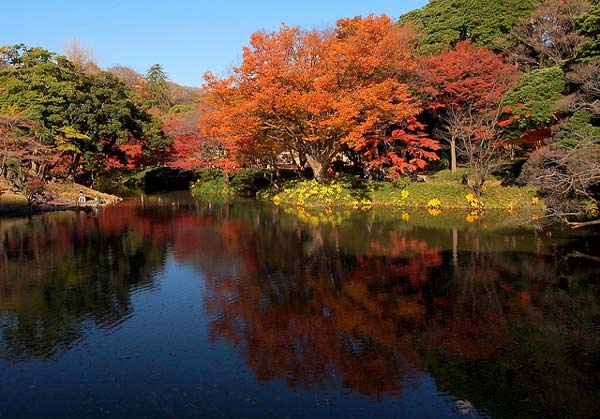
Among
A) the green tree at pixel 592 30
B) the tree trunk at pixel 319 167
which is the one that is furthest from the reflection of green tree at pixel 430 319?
the tree trunk at pixel 319 167

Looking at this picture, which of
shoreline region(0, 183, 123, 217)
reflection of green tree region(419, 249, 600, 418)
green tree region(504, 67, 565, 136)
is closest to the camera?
reflection of green tree region(419, 249, 600, 418)

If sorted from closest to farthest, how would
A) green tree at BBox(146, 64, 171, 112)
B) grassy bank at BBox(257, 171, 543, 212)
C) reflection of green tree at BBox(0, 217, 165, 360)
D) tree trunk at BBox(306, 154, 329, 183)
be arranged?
reflection of green tree at BBox(0, 217, 165, 360) < grassy bank at BBox(257, 171, 543, 212) < tree trunk at BBox(306, 154, 329, 183) < green tree at BBox(146, 64, 171, 112)

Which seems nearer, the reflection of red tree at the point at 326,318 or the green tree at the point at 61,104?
the reflection of red tree at the point at 326,318

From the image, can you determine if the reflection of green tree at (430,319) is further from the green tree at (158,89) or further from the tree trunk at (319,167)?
the green tree at (158,89)

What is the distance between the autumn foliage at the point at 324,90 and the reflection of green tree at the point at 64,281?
10981mm

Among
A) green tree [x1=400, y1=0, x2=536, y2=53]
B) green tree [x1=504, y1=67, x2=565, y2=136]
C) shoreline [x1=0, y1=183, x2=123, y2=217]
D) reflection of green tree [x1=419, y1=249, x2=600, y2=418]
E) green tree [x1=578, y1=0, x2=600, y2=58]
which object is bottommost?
reflection of green tree [x1=419, y1=249, x2=600, y2=418]

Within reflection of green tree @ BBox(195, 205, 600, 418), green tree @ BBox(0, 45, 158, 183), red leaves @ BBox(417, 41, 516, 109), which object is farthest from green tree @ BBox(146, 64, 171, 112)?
reflection of green tree @ BBox(195, 205, 600, 418)

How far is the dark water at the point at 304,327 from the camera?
757 cm

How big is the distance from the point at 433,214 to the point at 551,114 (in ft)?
23.3

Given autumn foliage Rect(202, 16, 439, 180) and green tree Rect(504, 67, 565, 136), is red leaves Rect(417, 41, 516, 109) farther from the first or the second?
green tree Rect(504, 67, 565, 136)

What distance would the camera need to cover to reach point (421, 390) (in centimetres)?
784

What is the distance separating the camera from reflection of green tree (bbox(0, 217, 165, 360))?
1025 centimetres

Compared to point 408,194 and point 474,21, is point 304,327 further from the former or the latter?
point 474,21

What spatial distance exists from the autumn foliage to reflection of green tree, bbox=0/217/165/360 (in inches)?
432
